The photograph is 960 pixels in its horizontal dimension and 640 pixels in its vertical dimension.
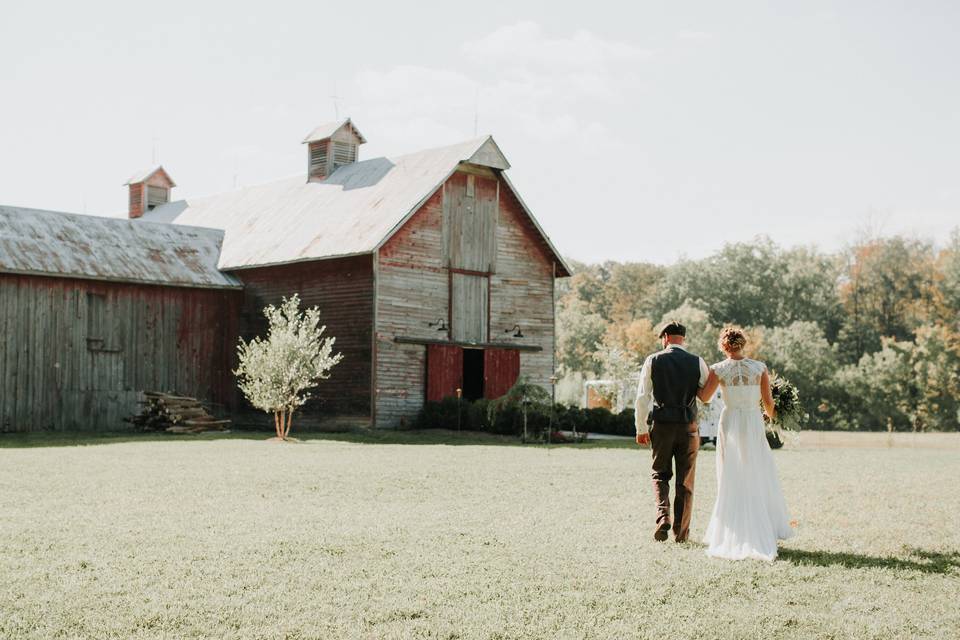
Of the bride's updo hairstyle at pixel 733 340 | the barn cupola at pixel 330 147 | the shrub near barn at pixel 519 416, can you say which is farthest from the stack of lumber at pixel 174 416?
the bride's updo hairstyle at pixel 733 340

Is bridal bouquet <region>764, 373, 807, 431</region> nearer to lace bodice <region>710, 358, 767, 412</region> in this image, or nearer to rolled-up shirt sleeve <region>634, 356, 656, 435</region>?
lace bodice <region>710, 358, 767, 412</region>

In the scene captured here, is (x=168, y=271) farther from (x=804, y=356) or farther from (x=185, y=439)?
(x=804, y=356)

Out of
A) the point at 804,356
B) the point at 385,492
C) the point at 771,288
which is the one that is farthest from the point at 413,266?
the point at 771,288

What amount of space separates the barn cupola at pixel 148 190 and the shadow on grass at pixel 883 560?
4366 centimetres

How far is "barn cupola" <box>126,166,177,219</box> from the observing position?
4915 centimetres

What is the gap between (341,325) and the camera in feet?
103

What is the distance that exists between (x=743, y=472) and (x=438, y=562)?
2.88m

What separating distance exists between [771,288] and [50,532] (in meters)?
70.0

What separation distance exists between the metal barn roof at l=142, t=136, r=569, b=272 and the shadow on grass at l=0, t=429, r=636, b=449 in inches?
203

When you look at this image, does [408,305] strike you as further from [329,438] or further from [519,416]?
[329,438]

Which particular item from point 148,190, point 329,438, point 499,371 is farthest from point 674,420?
point 148,190

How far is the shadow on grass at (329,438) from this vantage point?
25750 mm

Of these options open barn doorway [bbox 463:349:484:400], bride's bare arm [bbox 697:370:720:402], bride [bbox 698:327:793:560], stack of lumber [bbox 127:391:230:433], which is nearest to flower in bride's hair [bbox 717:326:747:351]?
bride [bbox 698:327:793:560]

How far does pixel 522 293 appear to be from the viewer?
34.7m
